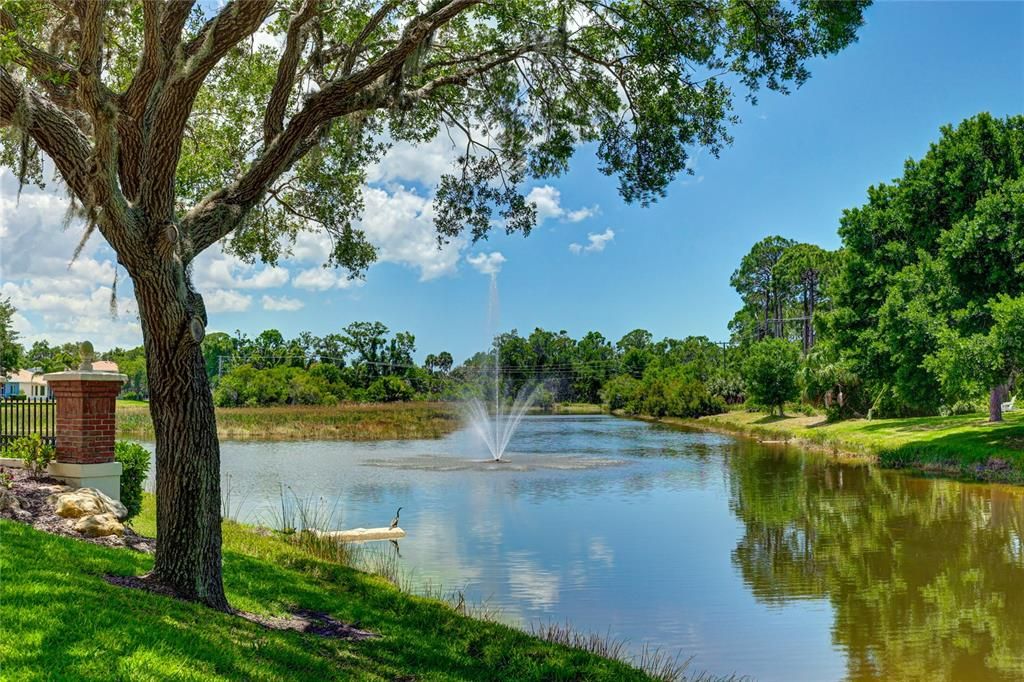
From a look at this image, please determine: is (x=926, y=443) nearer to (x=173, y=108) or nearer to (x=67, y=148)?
(x=173, y=108)

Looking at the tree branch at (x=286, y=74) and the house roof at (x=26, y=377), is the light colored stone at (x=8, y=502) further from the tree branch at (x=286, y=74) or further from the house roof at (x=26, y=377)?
the tree branch at (x=286, y=74)

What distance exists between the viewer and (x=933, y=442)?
28.3 m

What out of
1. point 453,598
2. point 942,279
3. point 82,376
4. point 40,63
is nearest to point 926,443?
point 942,279

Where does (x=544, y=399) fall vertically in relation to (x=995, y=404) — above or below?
below

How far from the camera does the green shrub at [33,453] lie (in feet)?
37.6

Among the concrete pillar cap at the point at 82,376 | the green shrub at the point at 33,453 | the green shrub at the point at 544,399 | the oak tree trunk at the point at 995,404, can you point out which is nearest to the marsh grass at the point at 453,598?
the green shrub at the point at 33,453

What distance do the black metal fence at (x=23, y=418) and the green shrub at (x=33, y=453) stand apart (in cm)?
96

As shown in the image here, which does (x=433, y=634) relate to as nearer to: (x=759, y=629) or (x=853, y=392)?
(x=759, y=629)

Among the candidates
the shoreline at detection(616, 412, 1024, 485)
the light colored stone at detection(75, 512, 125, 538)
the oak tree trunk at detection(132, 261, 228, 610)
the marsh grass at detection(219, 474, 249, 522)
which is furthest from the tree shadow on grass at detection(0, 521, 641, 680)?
the shoreline at detection(616, 412, 1024, 485)

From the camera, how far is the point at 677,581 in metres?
13.3

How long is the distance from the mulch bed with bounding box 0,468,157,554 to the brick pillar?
539mm

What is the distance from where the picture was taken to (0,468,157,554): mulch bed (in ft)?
29.9

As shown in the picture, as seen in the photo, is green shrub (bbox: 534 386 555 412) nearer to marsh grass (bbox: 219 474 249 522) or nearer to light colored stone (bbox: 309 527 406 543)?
marsh grass (bbox: 219 474 249 522)

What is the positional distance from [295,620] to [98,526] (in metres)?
3.12
